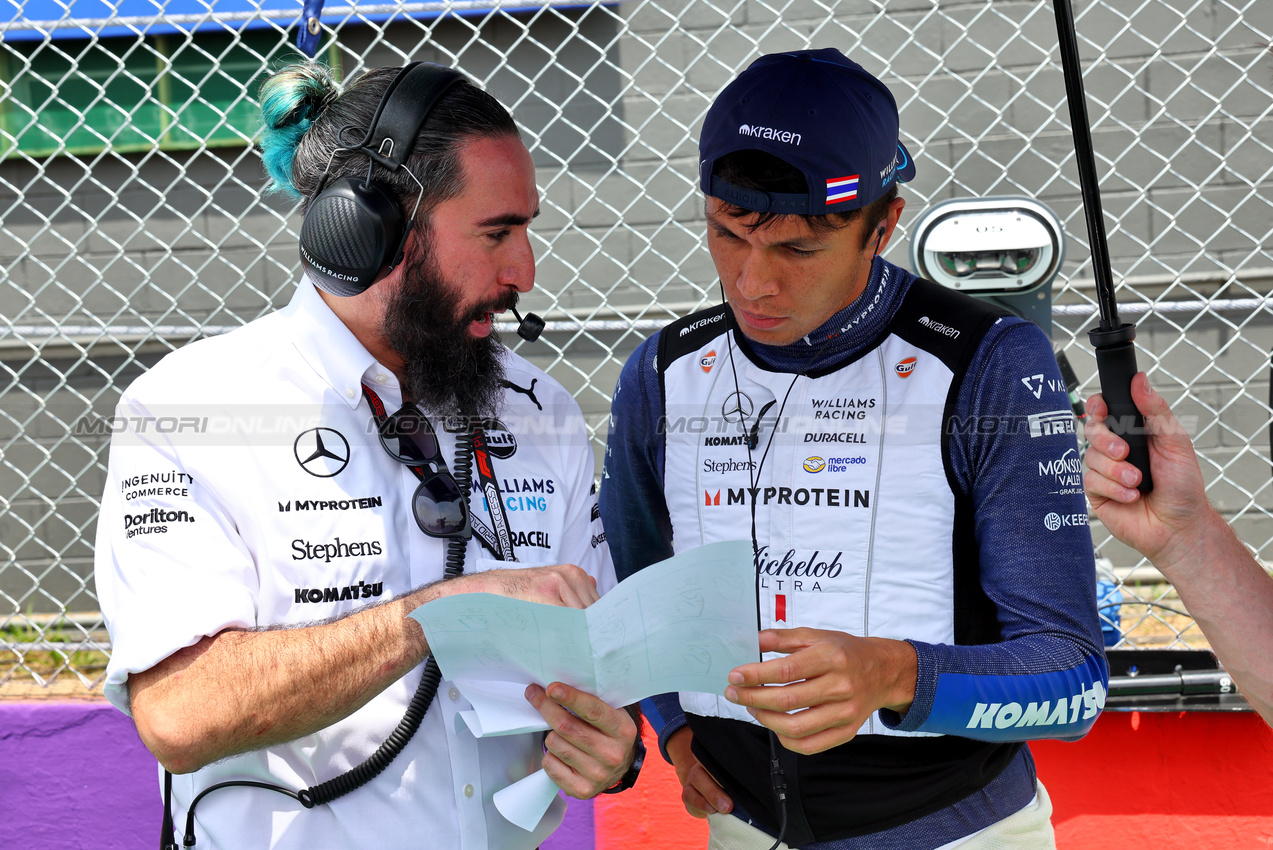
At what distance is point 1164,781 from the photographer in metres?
2.66

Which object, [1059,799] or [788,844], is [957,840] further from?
[1059,799]

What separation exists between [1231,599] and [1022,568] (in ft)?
1.15

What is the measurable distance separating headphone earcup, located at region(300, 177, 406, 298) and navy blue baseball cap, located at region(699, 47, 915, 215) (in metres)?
0.53

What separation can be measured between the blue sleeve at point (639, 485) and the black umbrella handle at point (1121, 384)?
718 mm

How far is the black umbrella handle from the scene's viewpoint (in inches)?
53.8

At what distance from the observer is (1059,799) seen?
269 cm

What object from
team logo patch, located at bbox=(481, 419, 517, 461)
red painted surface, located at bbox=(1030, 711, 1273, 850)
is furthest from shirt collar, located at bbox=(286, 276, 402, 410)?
red painted surface, located at bbox=(1030, 711, 1273, 850)

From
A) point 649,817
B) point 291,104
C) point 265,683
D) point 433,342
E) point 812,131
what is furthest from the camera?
point 649,817

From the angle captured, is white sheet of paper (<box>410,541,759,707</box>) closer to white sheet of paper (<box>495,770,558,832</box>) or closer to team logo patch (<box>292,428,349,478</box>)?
white sheet of paper (<box>495,770,558,832</box>)

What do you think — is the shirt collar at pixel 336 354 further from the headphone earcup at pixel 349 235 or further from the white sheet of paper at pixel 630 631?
the white sheet of paper at pixel 630 631

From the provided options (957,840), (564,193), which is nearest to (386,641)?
(957,840)

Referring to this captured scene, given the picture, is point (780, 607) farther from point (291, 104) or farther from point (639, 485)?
point (291, 104)

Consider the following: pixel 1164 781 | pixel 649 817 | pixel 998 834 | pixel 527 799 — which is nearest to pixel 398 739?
pixel 527 799

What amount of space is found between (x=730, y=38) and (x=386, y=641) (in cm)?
382
